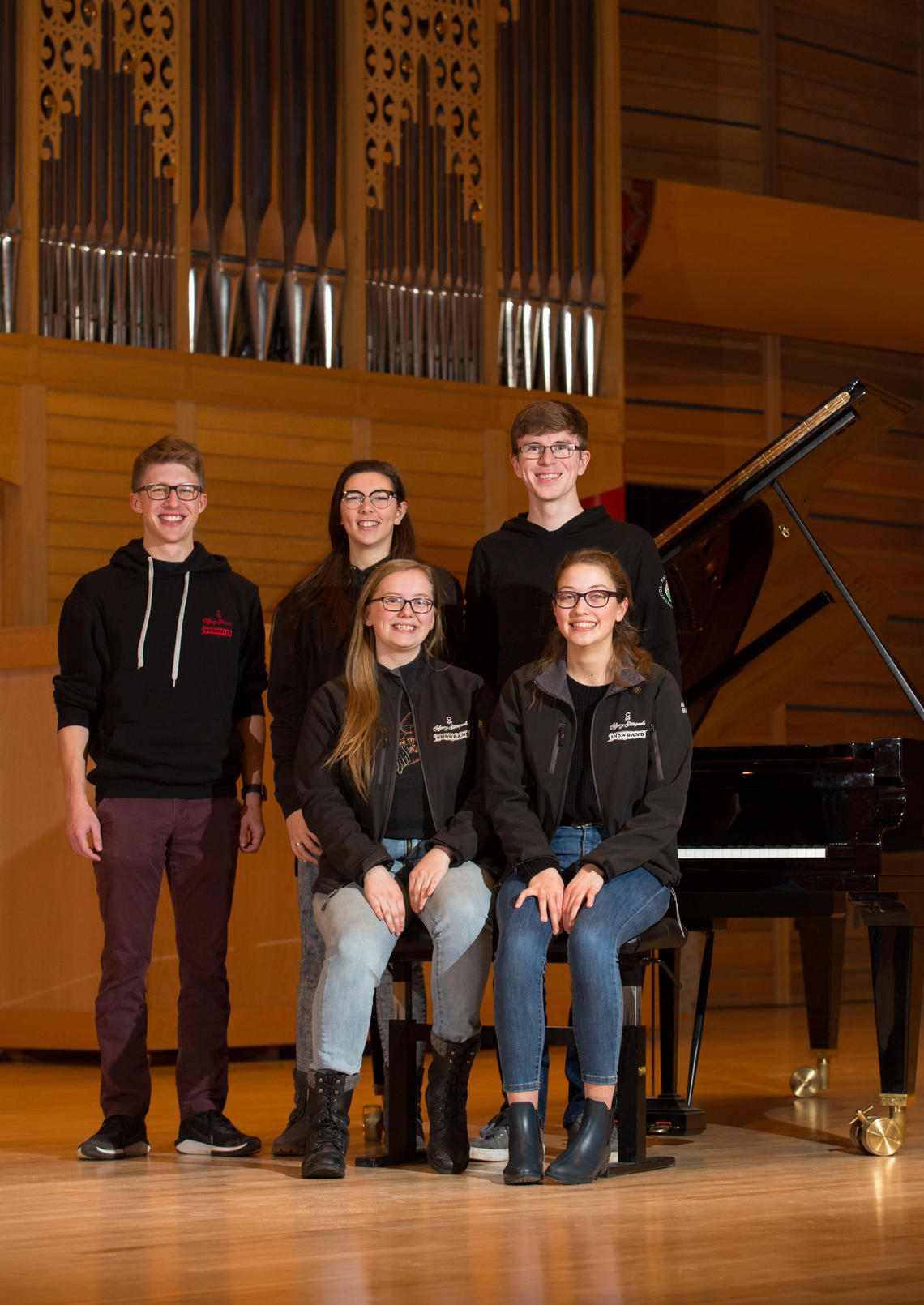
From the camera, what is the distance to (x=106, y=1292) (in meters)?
2.28

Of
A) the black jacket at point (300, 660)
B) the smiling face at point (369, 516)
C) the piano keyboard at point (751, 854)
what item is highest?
the smiling face at point (369, 516)

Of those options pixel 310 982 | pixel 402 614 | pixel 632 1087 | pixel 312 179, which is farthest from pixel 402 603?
pixel 312 179

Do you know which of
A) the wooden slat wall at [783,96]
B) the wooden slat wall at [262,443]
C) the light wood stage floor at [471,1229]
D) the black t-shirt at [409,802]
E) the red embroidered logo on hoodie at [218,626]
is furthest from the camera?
the wooden slat wall at [783,96]

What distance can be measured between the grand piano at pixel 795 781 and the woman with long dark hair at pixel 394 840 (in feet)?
1.96

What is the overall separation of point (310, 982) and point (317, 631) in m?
0.72

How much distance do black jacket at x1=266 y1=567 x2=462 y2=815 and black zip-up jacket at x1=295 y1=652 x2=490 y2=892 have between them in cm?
13

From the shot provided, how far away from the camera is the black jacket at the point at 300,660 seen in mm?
3527

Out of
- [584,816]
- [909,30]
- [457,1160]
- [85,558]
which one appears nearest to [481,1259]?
[457,1160]

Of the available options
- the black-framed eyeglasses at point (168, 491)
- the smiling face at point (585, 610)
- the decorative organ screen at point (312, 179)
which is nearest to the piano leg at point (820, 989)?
the smiling face at point (585, 610)

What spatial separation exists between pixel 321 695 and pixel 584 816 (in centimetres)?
57

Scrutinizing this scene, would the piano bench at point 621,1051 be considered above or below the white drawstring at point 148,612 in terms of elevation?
below

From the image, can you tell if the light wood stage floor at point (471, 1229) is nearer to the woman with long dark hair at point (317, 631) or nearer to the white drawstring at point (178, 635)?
the woman with long dark hair at point (317, 631)

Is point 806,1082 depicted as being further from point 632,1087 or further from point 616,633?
point 616,633

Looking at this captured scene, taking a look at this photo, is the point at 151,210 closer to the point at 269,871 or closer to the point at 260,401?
the point at 260,401
